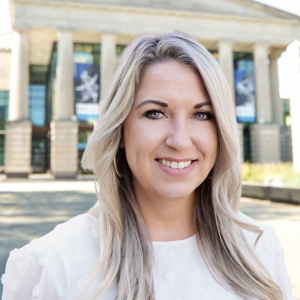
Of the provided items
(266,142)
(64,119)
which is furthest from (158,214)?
(266,142)

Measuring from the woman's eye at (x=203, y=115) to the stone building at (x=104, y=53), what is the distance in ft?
93.6

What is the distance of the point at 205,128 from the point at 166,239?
630 mm

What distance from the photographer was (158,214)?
1.86 metres

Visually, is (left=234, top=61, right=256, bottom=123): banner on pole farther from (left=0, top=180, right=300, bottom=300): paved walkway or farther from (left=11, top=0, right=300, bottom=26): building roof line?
(left=0, top=180, right=300, bottom=300): paved walkway

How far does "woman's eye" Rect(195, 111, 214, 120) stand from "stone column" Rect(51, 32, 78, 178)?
30.9m

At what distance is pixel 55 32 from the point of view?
3303 centimetres

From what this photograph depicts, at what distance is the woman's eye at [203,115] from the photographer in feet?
5.93

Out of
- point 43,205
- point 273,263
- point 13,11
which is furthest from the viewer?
point 13,11

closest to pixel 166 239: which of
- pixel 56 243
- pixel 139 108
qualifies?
pixel 56 243

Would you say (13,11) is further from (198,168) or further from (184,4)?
(198,168)

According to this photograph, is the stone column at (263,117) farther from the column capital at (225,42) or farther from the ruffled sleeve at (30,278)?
the ruffled sleeve at (30,278)

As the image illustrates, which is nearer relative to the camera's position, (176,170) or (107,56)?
(176,170)

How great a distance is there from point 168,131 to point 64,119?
31.4 metres

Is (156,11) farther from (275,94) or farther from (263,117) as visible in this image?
(275,94)
